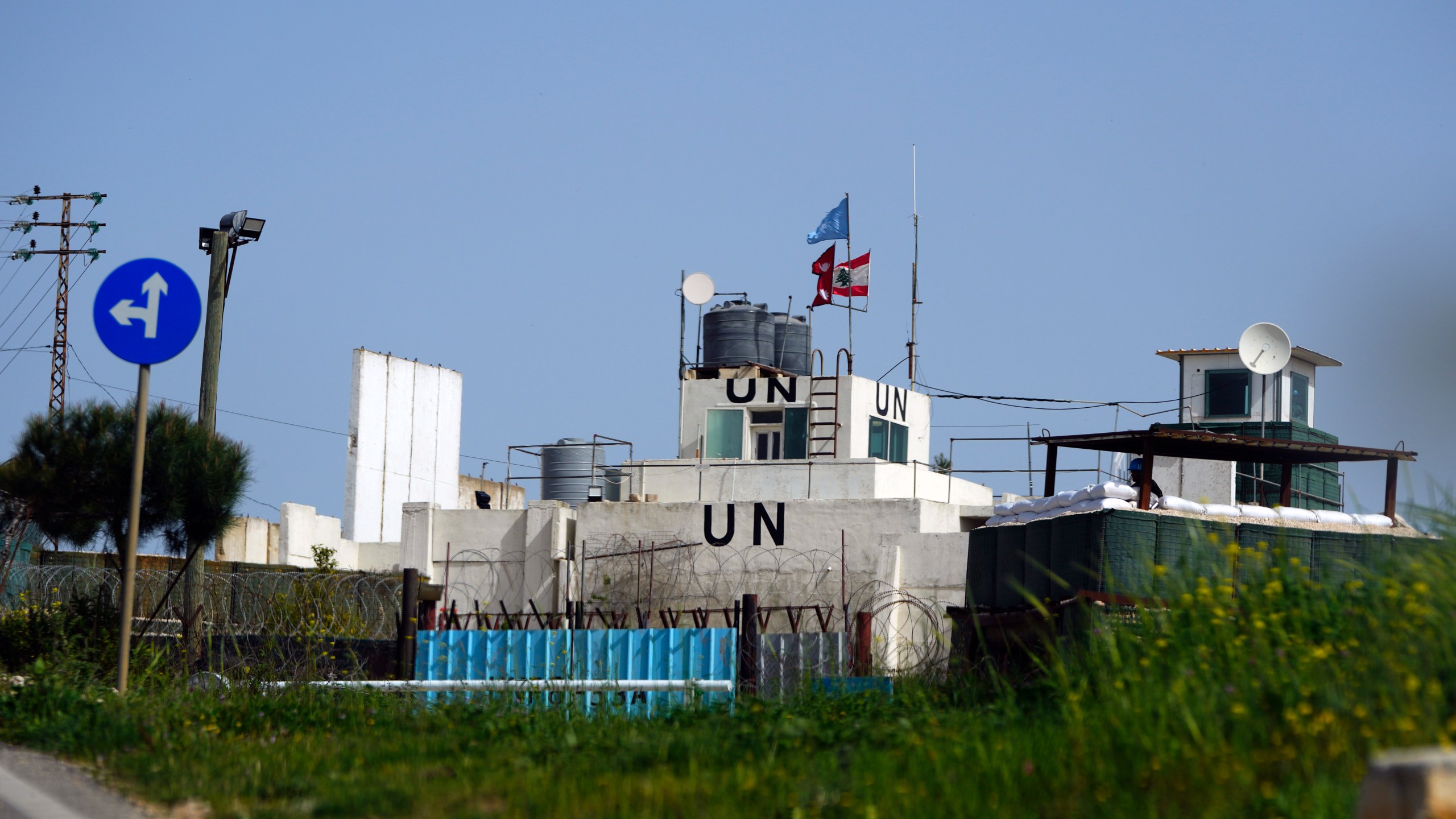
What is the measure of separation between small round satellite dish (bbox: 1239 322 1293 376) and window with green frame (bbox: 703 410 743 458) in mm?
12539

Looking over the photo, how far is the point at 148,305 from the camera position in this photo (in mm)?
9734

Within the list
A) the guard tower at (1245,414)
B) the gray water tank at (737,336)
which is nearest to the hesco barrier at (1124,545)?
the guard tower at (1245,414)

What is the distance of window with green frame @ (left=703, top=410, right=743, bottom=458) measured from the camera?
34938mm

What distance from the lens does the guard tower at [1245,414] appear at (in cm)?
3167

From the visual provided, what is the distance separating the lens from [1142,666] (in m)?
6.92

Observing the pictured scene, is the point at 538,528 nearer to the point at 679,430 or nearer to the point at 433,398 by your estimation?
the point at 679,430

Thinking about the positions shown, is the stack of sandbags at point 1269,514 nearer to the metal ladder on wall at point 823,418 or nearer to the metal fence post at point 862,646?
the metal fence post at point 862,646

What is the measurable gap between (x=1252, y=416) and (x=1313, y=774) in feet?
102

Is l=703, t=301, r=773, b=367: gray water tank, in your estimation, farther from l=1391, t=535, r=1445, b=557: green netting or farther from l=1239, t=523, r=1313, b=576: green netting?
l=1391, t=535, r=1445, b=557: green netting

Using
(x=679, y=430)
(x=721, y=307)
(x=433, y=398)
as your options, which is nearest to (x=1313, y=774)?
(x=679, y=430)

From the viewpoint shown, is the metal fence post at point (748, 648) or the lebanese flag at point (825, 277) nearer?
the metal fence post at point (748, 648)

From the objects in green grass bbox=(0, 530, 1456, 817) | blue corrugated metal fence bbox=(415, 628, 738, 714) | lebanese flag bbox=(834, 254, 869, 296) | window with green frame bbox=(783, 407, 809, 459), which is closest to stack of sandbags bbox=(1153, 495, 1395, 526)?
blue corrugated metal fence bbox=(415, 628, 738, 714)

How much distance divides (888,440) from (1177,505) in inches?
862

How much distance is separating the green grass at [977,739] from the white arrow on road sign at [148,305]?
8.50ft
